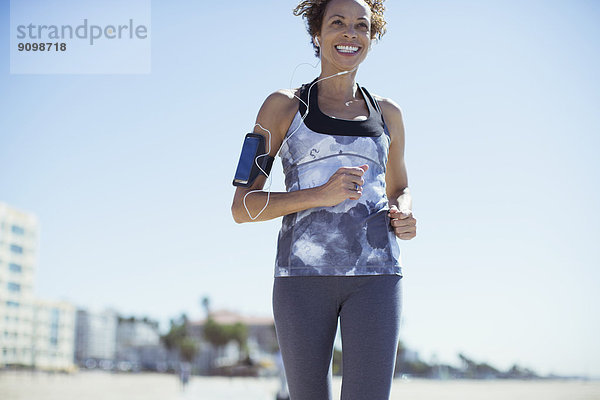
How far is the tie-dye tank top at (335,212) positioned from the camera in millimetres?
1906

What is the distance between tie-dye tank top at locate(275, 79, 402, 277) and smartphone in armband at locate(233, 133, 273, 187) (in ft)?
0.30

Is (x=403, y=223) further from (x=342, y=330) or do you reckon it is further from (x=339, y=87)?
(x=339, y=87)

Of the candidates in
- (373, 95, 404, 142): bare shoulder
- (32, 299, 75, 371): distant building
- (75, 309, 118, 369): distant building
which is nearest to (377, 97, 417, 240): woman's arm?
(373, 95, 404, 142): bare shoulder

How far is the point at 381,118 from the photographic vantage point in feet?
7.20

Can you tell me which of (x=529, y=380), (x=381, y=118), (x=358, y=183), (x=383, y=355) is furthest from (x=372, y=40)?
(x=529, y=380)

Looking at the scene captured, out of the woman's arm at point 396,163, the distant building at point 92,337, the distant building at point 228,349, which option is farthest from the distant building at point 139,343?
the woman's arm at point 396,163

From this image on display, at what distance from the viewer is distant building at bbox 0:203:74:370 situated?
3110 inches

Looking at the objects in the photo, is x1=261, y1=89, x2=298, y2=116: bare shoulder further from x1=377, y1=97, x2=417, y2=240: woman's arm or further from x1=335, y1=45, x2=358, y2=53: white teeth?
x1=377, y1=97, x2=417, y2=240: woman's arm

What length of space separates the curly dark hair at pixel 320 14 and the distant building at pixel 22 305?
3263 inches

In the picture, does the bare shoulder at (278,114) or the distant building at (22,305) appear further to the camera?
the distant building at (22,305)

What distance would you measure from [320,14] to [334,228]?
32.9 inches

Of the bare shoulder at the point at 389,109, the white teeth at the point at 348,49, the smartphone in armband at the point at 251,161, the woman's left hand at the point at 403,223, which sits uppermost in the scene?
the white teeth at the point at 348,49

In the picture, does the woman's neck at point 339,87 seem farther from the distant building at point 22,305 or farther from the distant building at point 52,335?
the distant building at point 52,335

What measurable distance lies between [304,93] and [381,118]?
28cm
